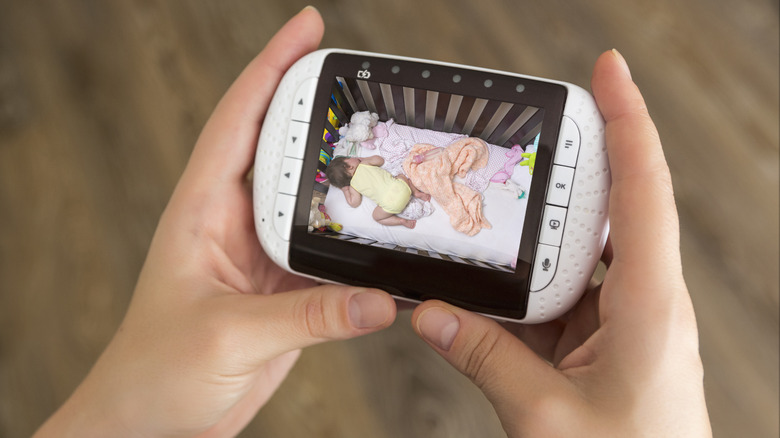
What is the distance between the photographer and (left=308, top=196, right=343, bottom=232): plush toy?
0.66m

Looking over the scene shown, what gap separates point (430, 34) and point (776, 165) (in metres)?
0.67

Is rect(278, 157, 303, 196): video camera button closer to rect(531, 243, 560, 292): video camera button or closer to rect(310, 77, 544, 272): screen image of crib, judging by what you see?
rect(310, 77, 544, 272): screen image of crib

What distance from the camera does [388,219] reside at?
0.65 m

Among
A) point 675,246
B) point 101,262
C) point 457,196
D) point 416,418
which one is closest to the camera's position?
point 675,246

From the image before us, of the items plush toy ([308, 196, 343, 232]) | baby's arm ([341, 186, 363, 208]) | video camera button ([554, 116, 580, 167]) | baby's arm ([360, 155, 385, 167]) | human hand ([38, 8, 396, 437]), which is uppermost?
video camera button ([554, 116, 580, 167])

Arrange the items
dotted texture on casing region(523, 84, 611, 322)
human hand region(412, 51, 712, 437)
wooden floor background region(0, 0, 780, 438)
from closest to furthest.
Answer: human hand region(412, 51, 712, 437), dotted texture on casing region(523, 84, 611, 322), wooden floor background region(0, 0, 780, 438)

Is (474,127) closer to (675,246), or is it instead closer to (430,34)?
(675,246)

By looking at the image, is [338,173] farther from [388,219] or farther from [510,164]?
[510,164]

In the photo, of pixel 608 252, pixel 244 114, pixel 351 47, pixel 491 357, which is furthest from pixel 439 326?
pixel 351 47

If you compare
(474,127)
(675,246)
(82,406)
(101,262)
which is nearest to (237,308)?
(82,406)

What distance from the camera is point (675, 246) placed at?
20.8 inches

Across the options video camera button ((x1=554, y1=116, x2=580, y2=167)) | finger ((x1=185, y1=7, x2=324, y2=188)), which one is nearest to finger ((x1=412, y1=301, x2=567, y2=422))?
video camera button ((x1=554, y1=116, x2=580, y2=167))

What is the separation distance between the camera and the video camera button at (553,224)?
61 cm

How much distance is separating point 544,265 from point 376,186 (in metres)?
0.22
